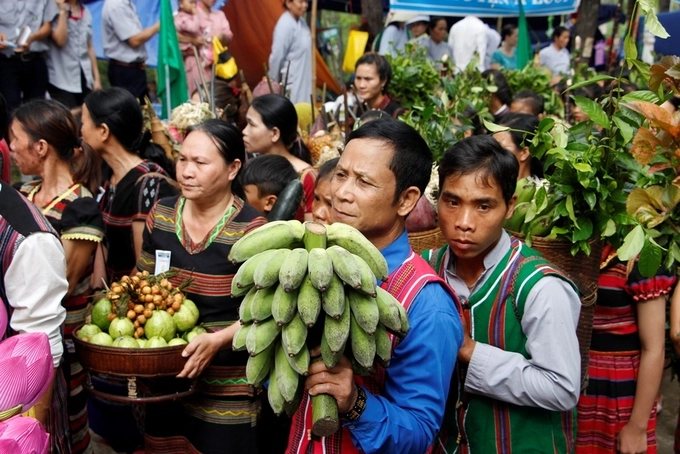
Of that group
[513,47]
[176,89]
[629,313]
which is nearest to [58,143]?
[629,313]

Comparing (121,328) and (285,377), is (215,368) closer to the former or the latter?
(121,328)

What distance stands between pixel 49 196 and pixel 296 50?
5654 millimetres

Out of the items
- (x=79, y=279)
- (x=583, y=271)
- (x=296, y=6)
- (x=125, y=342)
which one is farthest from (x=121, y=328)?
(x=296, y=6)

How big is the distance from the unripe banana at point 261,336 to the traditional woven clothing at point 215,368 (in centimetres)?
151

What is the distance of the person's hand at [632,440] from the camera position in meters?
3.09

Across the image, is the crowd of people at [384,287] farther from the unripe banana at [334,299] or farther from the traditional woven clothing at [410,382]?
the unripe banana at [334,299]

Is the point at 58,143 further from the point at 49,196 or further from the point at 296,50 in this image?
A: the point at 296,50

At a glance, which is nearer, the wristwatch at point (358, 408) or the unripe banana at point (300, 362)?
the unripe banana at point (300, 362)

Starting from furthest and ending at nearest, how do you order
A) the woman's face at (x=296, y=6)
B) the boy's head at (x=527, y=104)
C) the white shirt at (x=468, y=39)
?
the white shirt at (x=468, y=39)
the woman's face at (x=296, y=6)
the boy's head at (x=527, y=104)

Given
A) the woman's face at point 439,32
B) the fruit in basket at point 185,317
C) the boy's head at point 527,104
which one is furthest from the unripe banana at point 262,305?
the woman's face at point 439,32

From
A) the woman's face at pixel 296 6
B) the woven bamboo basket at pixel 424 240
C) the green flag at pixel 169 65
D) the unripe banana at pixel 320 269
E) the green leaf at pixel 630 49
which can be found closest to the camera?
the unripe banana at pixel 320 269

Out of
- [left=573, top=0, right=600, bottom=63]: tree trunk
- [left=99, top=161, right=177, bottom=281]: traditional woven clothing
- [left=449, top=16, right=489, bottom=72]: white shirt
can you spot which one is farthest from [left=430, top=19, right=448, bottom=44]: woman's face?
[left=99, top=161, right=177, bottom=281]: traditional woven clothing

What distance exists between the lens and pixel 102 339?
2.77 m

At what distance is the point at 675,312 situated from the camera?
2.78 metres
